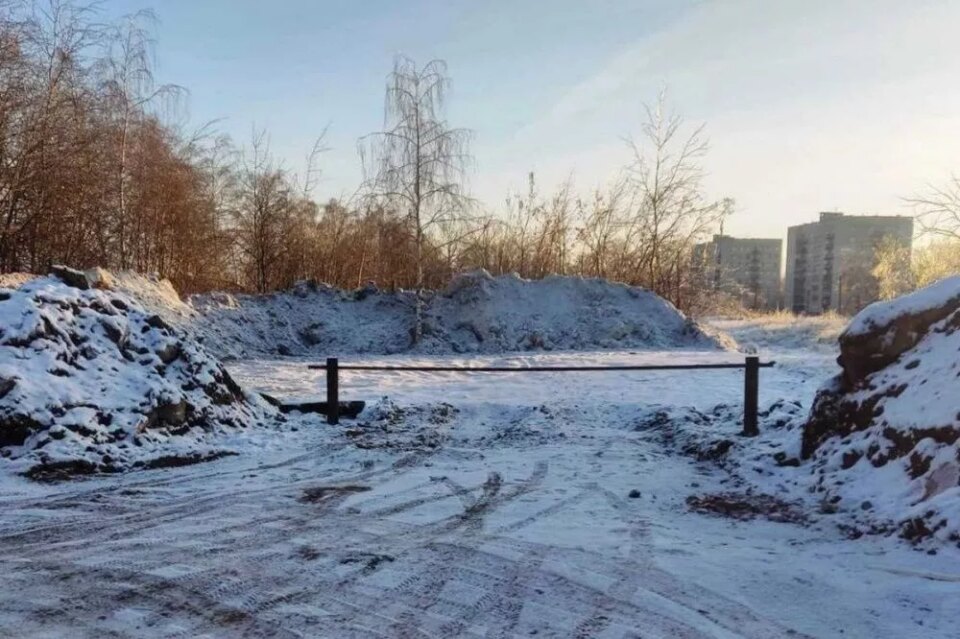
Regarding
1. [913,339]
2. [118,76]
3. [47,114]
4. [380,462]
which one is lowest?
[380,462]

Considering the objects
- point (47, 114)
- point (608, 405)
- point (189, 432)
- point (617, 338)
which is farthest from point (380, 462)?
point (617, 338)

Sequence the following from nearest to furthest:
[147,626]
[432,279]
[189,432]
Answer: [147,626]
[189,432]
[432,279]

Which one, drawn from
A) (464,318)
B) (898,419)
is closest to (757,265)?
(464,318)

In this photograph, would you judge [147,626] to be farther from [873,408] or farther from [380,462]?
[873,408]

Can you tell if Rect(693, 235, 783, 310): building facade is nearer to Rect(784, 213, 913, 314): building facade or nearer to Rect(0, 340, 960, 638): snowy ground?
Rect(784, 213, 913, 314): building facade

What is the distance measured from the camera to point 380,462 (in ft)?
25.3

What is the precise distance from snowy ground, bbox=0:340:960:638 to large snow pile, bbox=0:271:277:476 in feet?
2.24

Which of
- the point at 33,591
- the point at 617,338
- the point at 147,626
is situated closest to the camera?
the point at 147,626

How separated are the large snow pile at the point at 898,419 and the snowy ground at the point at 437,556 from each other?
57cm

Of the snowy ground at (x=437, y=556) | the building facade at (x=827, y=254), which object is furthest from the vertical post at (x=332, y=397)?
the building facade at (x=827, y=254)

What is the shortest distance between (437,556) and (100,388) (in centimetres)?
553

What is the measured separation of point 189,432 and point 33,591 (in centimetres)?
453

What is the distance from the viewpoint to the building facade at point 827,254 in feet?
305

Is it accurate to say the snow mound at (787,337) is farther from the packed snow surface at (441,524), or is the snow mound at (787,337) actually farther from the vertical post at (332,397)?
the vertical post at (332,397)
